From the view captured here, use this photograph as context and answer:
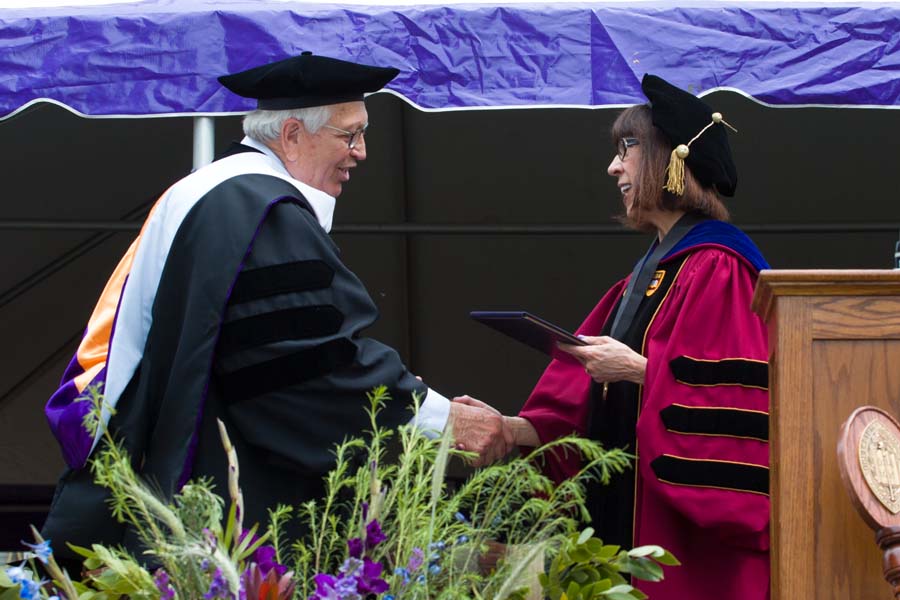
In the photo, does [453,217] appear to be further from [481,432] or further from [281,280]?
[281,280]

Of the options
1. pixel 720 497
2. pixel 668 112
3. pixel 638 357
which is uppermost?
pixel 668 112

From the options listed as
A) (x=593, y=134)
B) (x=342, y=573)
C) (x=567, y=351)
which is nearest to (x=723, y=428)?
(x=567, y=351)

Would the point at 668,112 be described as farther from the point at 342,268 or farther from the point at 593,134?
the point at 593,134

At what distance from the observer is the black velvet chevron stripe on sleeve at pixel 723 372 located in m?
3.75

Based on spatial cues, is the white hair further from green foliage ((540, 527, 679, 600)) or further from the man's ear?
green foliage ((540, 527, 679, 600))

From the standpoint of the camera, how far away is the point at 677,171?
4031mm

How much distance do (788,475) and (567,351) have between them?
1.19m

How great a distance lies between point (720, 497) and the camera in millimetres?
3646

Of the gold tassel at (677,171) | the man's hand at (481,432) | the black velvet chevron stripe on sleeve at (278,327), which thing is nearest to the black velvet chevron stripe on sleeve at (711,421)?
the man's hand at (481,432)

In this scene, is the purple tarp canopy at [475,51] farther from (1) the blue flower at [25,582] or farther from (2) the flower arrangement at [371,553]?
(1) the blue flower at [25,582]

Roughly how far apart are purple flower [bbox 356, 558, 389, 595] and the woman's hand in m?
1.96

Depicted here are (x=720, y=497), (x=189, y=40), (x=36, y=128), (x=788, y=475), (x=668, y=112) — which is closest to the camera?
(x=788, y=475)

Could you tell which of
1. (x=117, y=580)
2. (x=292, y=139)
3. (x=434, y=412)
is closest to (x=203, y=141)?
(x=292, y=139)

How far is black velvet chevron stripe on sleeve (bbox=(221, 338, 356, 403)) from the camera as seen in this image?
10.3 ft
